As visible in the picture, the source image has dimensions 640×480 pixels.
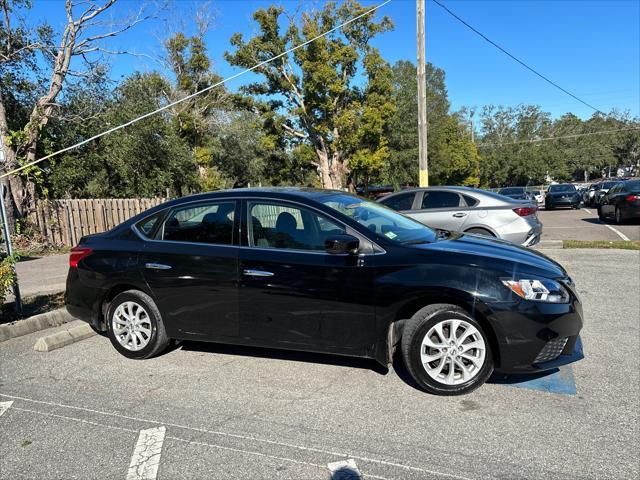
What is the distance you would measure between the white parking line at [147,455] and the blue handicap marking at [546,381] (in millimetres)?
2611

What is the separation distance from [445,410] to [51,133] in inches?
622

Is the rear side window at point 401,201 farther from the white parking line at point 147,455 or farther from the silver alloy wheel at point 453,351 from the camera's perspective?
the white parking line at point 147,455

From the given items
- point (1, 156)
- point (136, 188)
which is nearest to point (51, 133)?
point (136, 188)

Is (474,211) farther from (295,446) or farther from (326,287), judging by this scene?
(295,446)

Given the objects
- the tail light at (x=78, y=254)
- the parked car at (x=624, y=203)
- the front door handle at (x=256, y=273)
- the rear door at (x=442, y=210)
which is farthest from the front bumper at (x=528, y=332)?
the parked car at (x=624, y=203)

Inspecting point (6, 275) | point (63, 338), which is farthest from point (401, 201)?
point (6, 275)

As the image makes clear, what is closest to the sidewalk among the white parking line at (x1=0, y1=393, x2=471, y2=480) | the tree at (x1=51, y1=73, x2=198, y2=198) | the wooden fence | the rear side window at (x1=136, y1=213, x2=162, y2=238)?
Result: the wooden fence

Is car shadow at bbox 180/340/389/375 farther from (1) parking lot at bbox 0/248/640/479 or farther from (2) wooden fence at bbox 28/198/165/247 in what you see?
(2) wooden fence at bbox 28/198/165/247

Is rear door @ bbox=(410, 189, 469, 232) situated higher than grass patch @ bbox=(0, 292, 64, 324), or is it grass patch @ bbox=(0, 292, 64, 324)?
rear door @ bbox=(410, 189, 469, 232)

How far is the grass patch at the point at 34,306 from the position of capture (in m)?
5.78

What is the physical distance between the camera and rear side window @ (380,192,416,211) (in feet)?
30.5

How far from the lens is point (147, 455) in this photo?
294 cm

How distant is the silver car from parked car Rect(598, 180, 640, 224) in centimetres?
902

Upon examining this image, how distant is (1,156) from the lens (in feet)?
18.0
